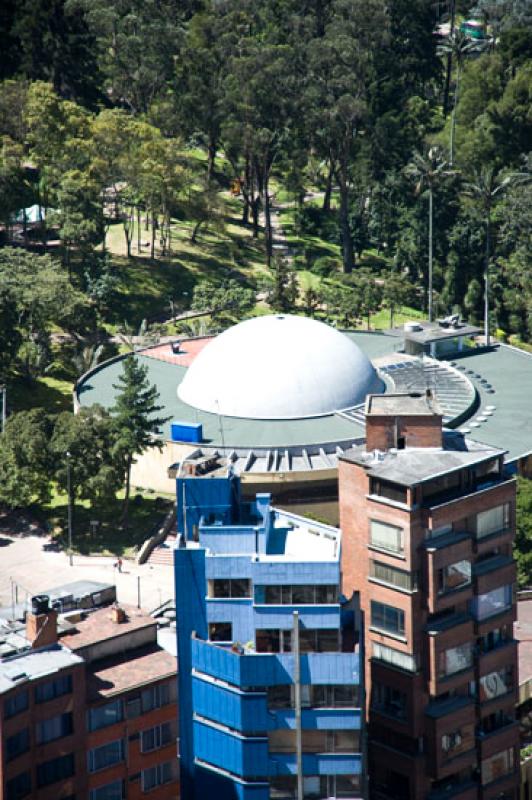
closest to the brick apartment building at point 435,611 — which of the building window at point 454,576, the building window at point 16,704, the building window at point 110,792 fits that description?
the building window at point 454,576

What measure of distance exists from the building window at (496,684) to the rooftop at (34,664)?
17789mm

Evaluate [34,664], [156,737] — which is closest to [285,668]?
[156,737]

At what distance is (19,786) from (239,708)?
9.04 m

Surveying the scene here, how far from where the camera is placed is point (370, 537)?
74062 mm

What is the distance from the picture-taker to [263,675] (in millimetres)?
68812

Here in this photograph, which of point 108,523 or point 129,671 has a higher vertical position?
point 129,671

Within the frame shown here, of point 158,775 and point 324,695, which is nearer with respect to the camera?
point 324,695

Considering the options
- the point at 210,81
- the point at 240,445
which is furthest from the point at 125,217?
the point at 240,445

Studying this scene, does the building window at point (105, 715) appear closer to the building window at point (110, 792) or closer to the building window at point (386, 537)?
the building window at point (110, 792)

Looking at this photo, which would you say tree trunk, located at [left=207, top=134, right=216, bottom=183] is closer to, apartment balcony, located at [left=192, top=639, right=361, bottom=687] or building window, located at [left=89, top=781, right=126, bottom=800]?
building window, located at [left=89, top=781, right=126, bottom=800]

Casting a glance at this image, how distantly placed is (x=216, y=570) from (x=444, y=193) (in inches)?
4141

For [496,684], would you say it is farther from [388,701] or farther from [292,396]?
[292,396]

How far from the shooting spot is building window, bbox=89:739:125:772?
232 feet

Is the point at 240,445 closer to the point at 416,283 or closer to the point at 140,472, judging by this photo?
the point at 140,472
